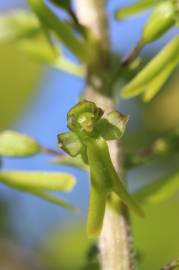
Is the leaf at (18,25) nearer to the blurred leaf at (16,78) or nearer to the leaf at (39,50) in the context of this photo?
the leaf at (39,50)

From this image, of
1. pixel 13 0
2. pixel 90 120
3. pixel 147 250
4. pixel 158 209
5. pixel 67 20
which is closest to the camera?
pixel 90 120

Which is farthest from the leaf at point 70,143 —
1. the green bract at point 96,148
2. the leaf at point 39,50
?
the leaf at point 39,50

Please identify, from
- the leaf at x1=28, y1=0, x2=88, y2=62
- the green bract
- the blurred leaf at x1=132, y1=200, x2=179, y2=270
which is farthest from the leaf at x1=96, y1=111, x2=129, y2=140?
the blurred leaf at x1=132, y1=200, x2=179, y2=270

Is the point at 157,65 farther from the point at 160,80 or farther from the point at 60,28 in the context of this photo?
the point at 60,28

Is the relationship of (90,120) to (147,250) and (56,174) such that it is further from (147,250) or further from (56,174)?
(147,250)

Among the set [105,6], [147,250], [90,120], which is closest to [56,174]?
[90,120]
